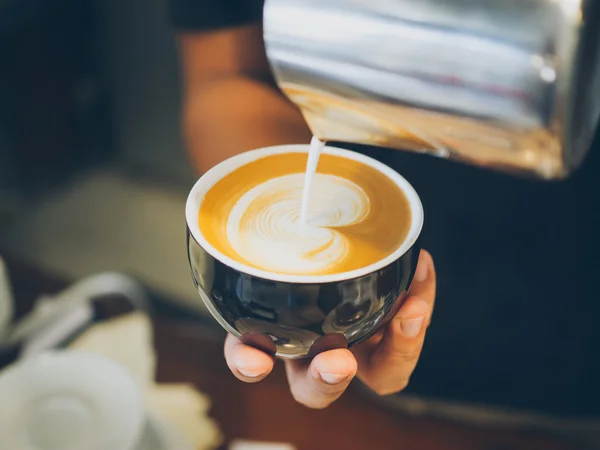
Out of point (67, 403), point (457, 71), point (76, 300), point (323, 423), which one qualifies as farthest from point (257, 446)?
point (457, 71)

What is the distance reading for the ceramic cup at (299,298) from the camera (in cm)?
41

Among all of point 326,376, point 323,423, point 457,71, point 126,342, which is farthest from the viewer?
point 126,342

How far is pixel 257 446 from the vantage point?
658 millimetres

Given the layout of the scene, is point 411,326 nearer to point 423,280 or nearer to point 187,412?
point 423,280

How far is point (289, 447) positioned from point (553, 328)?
36cm

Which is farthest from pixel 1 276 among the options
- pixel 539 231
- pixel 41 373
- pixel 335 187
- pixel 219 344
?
pixel 539 231

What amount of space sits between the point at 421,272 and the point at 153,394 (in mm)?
353

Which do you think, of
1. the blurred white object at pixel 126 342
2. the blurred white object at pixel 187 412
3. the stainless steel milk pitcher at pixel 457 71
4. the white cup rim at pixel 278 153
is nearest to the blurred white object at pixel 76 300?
the blurred white object at pixel 126 342

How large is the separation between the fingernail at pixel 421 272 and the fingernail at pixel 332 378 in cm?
12

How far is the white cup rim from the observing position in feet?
1.33

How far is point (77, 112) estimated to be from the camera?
6.66ft

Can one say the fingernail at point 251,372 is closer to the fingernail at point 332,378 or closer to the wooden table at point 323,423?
the fingernail at point 332,378

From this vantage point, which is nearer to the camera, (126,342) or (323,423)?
(323,423)

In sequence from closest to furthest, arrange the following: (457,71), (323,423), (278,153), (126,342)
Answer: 1. (457,71)
2. (278,153)
3. (323,423)
4. (126,342)
